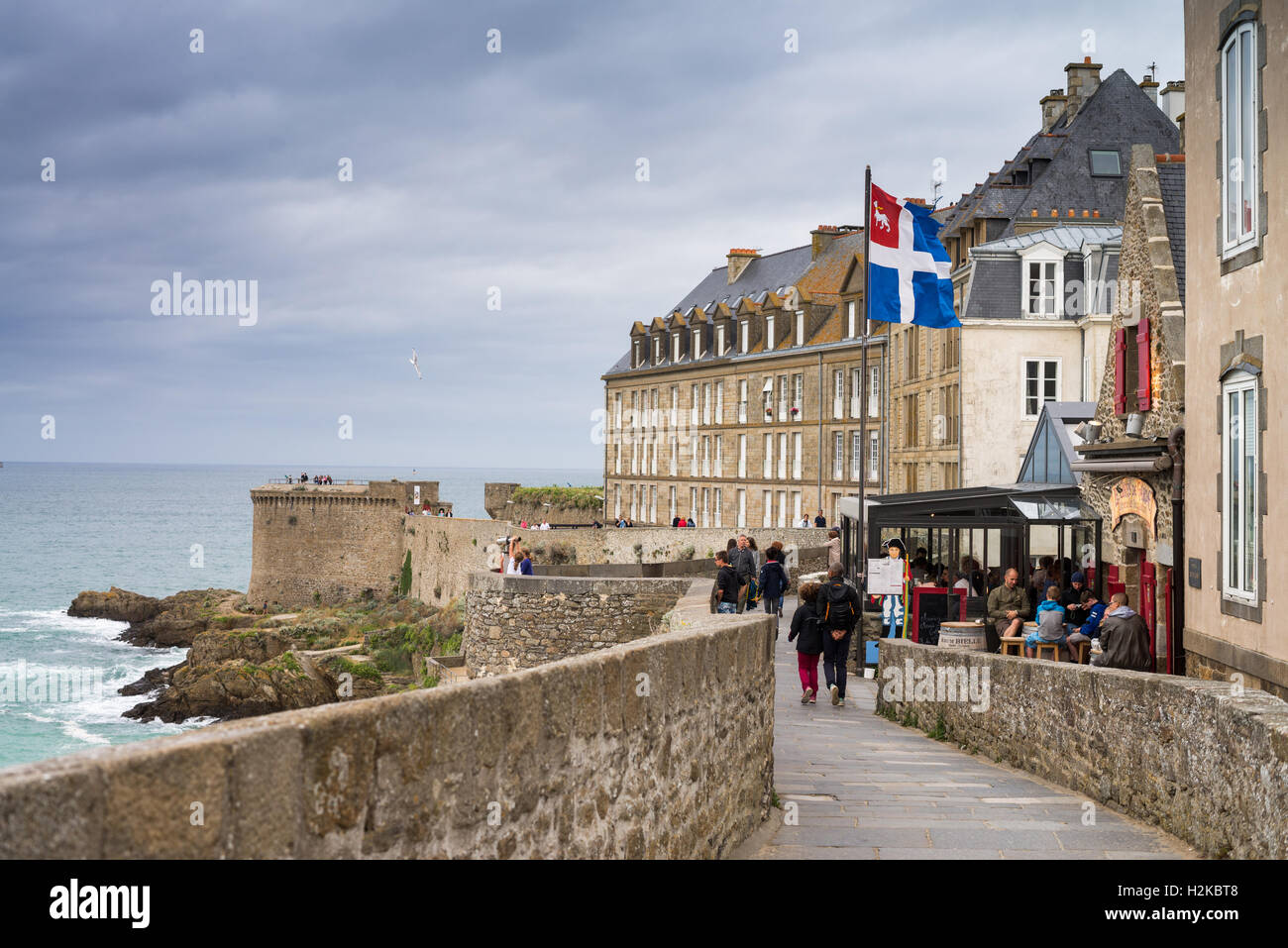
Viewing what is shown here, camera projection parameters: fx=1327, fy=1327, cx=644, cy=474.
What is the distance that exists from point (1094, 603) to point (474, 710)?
41.8 ft

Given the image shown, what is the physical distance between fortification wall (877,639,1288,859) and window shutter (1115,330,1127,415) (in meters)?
4.93

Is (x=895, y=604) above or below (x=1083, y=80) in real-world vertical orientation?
below

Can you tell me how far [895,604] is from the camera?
62.9 feet

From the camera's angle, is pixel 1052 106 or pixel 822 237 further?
pixel 822 237

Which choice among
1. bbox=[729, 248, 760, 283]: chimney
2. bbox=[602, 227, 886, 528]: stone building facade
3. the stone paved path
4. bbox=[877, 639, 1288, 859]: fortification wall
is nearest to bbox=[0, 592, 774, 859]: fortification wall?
the stone paved path

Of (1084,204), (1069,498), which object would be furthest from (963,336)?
(1069,498)

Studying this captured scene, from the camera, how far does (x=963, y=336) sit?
37.5 m

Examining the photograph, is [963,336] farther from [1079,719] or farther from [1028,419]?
[1079,719]

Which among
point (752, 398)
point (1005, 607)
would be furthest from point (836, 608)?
point (752, 398)

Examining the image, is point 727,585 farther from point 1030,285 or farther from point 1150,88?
point 1150,88

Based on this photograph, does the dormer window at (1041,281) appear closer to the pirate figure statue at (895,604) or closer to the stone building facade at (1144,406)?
the pirate figure statue at (895,604)

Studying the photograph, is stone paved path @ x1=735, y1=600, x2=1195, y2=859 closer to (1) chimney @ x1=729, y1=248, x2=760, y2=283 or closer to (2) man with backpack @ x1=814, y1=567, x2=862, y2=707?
(2) man with backpack @ x1=814, y1=567, x2=862, y2=707

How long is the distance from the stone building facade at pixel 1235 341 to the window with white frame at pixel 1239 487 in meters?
0.02

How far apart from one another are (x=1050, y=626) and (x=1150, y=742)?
665 centimetres
